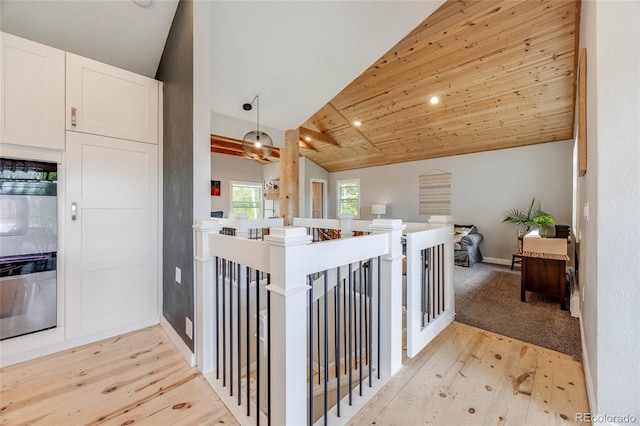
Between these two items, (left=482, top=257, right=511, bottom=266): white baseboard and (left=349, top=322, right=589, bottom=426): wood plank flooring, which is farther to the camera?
(left=482, top=257, right=511, bottom=266): white baseboard

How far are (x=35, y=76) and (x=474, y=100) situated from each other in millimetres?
4978

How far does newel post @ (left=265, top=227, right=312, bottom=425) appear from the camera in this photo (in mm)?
1014

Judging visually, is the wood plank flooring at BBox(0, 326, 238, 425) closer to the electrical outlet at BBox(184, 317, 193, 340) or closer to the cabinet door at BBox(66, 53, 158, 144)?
the electrical outlet at BBox(184, 317, 193, 340)

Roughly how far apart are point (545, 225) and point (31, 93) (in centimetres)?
599

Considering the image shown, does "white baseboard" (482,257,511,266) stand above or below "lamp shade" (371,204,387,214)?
below

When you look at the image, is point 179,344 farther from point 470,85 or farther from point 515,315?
point 470,85

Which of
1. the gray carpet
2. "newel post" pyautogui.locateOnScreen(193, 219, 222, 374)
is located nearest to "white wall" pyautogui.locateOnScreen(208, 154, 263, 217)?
"newel post" pyautogui.locateOnScreen(193, 219, 222, 374)

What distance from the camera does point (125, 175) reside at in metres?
2.11

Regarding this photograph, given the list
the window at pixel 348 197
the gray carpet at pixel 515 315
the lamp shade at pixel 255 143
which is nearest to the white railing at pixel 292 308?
the gray carpet at pixel 515 315

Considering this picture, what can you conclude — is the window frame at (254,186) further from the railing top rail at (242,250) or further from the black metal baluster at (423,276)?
the black metal baluster at (423,276)

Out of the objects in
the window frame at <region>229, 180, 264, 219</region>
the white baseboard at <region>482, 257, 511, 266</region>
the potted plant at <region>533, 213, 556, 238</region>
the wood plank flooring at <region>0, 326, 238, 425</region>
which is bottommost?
the wood plank flooring at <region>0, 326, 238, 425</region>

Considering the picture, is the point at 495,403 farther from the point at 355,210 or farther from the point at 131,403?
the point at 355,210
